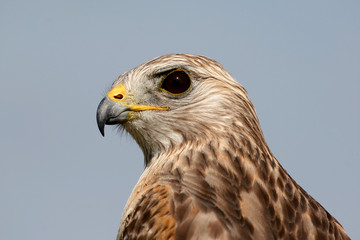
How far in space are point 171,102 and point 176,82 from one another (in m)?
0.22

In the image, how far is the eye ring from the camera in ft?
23.1

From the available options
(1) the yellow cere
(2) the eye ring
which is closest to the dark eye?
(2) the eye ring

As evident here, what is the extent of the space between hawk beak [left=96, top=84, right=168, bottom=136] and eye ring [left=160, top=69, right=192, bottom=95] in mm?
206

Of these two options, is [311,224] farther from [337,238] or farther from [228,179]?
[228,179]

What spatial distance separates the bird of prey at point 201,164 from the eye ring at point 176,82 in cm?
1

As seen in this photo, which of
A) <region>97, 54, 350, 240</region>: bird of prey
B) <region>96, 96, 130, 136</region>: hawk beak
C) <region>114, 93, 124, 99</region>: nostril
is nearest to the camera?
<region>97, 54, 350, 240</region>: bird of prey

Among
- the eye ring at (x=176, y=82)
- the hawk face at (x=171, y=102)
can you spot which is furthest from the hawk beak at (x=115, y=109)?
the eye ring at (x=176, y=82)

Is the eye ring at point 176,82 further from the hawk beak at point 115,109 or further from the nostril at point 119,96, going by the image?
the nostril at point 119,96

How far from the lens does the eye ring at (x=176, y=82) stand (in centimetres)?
705

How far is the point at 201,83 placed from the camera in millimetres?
7156

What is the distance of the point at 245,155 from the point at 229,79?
1092mm

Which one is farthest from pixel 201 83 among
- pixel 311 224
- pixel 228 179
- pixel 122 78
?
pixel 311 224

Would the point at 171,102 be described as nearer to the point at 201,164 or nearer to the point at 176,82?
the point at 176,82

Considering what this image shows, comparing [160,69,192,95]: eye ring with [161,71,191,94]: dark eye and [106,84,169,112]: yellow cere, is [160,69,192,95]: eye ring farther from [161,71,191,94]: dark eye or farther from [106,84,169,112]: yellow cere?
[106,84,169,112]: yellow cere
